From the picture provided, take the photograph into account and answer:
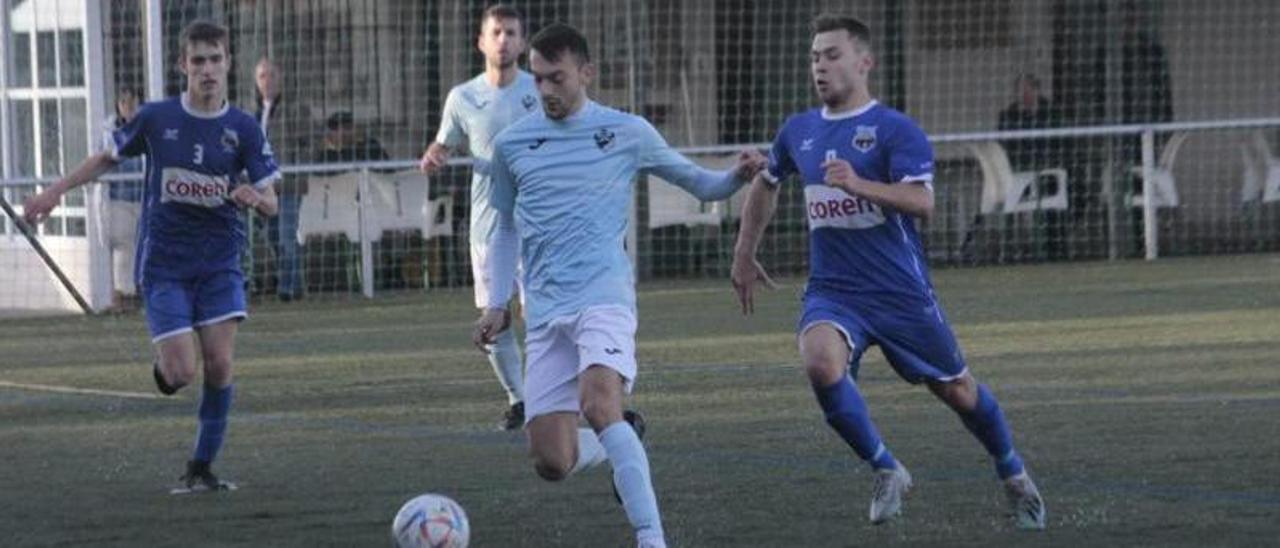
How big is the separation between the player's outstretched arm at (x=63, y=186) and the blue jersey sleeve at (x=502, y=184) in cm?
240

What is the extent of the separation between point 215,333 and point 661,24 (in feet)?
46.5

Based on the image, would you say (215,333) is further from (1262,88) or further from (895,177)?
(1262,88)

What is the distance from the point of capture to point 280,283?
22297 millimetres

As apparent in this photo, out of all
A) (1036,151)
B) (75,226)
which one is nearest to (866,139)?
(75,226)

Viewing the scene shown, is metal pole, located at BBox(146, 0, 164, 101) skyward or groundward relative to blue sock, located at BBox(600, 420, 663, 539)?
skyward

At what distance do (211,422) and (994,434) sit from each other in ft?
10.9

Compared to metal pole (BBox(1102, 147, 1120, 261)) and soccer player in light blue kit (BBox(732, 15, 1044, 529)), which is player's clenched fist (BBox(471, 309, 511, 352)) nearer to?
soccer player in light blue kit (BBox(732, 15, 1044, 529))

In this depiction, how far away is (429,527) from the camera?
821 centimetres

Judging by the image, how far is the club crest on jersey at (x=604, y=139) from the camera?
28.7ft

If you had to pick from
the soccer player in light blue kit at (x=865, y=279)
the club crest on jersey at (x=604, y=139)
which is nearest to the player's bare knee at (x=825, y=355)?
the soccer player in light blue kit at (x=865, y=279)

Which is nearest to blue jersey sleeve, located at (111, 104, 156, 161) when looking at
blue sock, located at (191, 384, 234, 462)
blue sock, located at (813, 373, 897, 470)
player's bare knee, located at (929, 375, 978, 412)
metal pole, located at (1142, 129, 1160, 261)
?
blue sock, located at (191, 384, 234, 462)

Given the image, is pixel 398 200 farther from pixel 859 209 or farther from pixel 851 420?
pixel 851 420

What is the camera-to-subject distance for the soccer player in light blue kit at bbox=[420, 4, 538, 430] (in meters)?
12.6

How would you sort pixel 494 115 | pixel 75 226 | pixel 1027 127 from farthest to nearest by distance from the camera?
pixel 1027 127 → pixel 75 226 → pixel 494 115
